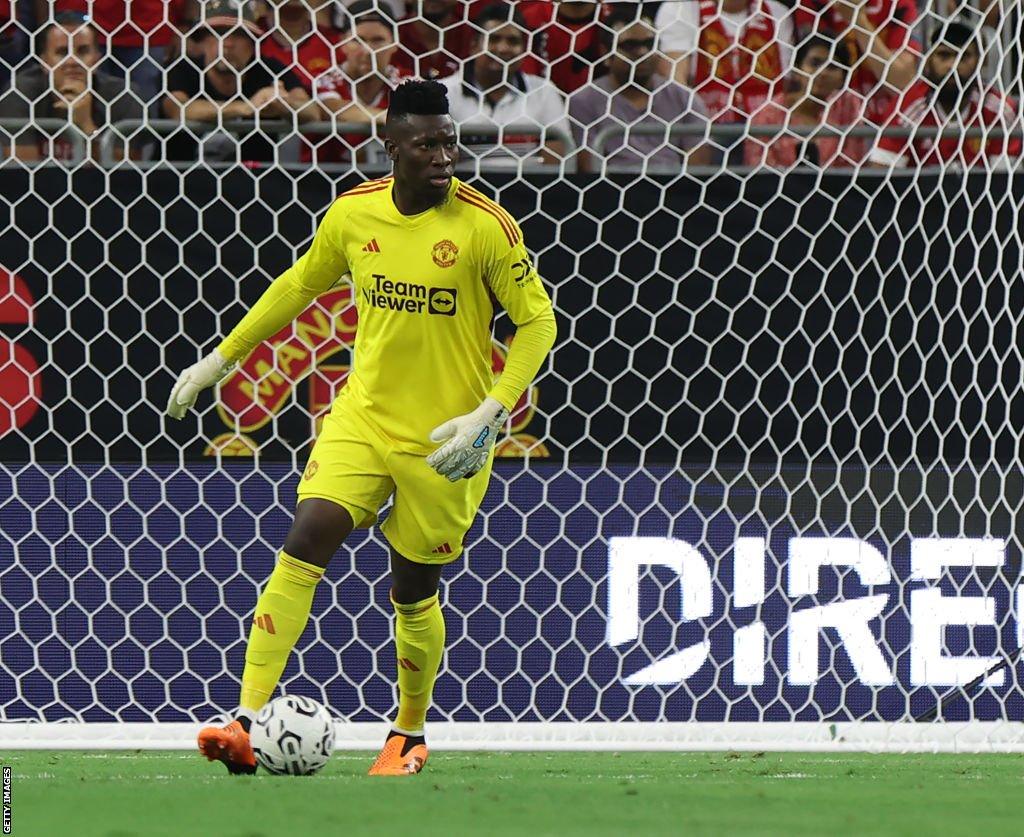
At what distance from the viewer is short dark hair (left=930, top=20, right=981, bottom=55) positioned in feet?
19.1

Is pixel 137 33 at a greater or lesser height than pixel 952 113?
greater

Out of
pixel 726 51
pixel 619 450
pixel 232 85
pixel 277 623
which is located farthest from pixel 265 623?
pixel 726 51

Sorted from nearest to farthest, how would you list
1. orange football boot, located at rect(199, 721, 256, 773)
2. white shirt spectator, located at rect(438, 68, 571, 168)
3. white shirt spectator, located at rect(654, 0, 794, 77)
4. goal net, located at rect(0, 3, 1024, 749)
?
orange football boot, located at rect(199, 721, 256, 773), goal net, located at rect(0, 3, 1024, 749), white shirt spectator, located at rect(438, 68, 571, 168), white shirt spectator, located at rect(654, 0, 794, 77)

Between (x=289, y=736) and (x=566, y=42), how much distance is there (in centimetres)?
300

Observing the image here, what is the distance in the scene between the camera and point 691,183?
5.82 meters

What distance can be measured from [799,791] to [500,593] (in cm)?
212

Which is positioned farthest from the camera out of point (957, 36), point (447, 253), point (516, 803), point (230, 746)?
point (957, 36)

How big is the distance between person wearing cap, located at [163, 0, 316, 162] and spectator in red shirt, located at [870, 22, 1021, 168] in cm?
202

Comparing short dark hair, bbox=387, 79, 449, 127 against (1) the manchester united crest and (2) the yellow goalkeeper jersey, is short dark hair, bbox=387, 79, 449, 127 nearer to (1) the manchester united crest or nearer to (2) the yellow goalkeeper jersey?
(2) the yellow goalkeeper jersey

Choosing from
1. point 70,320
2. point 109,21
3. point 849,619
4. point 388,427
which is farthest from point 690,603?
point 109,21

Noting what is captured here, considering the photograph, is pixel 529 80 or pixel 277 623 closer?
pixel 277 623

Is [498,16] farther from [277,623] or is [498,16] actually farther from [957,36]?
[277,623]

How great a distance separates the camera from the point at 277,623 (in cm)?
427

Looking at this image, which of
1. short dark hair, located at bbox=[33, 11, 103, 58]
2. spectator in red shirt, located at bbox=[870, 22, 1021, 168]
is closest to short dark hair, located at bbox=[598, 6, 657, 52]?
spectator in red shirt, located at bbox=[870, 22, 1021, 168]
